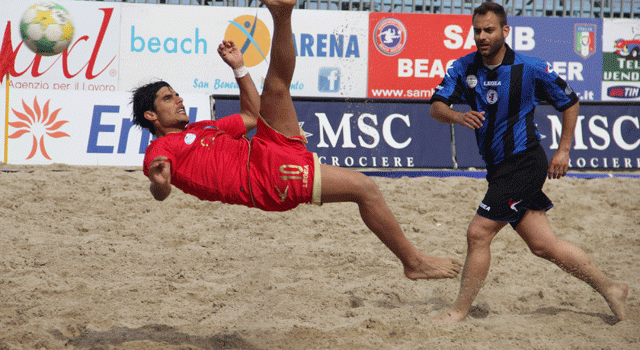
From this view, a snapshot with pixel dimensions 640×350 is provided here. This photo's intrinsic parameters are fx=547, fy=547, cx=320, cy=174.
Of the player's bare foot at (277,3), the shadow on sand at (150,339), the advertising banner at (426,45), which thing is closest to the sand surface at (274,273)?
the shadow on sand at (150,339)

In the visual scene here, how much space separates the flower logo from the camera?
7406 millimetres

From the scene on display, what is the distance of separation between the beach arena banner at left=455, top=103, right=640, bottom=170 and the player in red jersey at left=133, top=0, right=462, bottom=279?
19.4ft

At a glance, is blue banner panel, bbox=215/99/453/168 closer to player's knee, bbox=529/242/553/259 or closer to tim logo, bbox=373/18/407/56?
tim logo, bbox=373/18/407/56

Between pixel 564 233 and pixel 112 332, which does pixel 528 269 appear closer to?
pixel 564 233

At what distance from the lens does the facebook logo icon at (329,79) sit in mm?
11039

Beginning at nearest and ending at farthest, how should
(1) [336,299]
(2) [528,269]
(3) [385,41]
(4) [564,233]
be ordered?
(1) [336,299] < (2) [528,269] < (4) [564,233] < (3) [385,41]

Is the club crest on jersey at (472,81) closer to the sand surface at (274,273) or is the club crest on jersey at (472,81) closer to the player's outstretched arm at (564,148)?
the player's outstretched arm at (564,148)

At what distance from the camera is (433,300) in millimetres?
3760

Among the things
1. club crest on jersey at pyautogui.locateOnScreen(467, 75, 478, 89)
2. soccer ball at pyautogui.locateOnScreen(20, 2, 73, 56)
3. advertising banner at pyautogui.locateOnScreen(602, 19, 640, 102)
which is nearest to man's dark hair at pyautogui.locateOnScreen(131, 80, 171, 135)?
club crest on jersey at pyautogui.locateOnScreen(467, 75, 478, 89)

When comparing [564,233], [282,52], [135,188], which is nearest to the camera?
[282,52]

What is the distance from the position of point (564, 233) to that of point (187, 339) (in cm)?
380

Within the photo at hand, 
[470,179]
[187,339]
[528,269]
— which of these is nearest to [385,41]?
[470,179]

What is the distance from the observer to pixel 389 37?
1112 centimetres

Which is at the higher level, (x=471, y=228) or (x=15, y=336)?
(x=471, y=228)
